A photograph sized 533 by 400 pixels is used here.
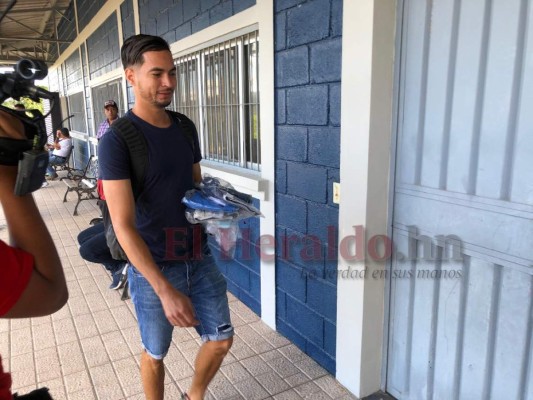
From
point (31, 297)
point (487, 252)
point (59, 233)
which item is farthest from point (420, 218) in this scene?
point (59, 233)

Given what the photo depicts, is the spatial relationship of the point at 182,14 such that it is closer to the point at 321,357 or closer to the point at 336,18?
the point at 336,18

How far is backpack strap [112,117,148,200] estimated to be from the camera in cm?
171

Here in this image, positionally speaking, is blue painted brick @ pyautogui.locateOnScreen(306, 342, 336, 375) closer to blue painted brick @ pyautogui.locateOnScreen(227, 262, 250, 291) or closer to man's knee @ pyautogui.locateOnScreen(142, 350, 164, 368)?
blue painted brick @ pyautogui.locateOnScreen(227, 262, 250, 291)

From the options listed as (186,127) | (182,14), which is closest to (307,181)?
(186,127)

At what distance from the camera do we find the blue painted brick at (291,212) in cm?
265

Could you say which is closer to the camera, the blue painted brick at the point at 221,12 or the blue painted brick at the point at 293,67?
the blue painted brick at the point at 293,67

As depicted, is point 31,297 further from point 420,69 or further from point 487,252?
point 420,69

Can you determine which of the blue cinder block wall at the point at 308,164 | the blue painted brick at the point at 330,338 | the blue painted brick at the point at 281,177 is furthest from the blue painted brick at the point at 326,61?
the blue painted brick at the point at 330,338

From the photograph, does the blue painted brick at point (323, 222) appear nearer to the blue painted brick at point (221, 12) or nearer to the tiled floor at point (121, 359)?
the tiled floor at point (121, 359)

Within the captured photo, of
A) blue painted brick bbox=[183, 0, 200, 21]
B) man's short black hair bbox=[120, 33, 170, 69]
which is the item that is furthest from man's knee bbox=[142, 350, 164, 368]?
blue painted brick bbox=[183, 0, 200, 21]

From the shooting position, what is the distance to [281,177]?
9.19ft

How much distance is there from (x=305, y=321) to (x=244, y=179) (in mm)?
1072

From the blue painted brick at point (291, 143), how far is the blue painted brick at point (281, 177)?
0.05 metres

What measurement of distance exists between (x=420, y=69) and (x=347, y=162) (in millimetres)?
549
